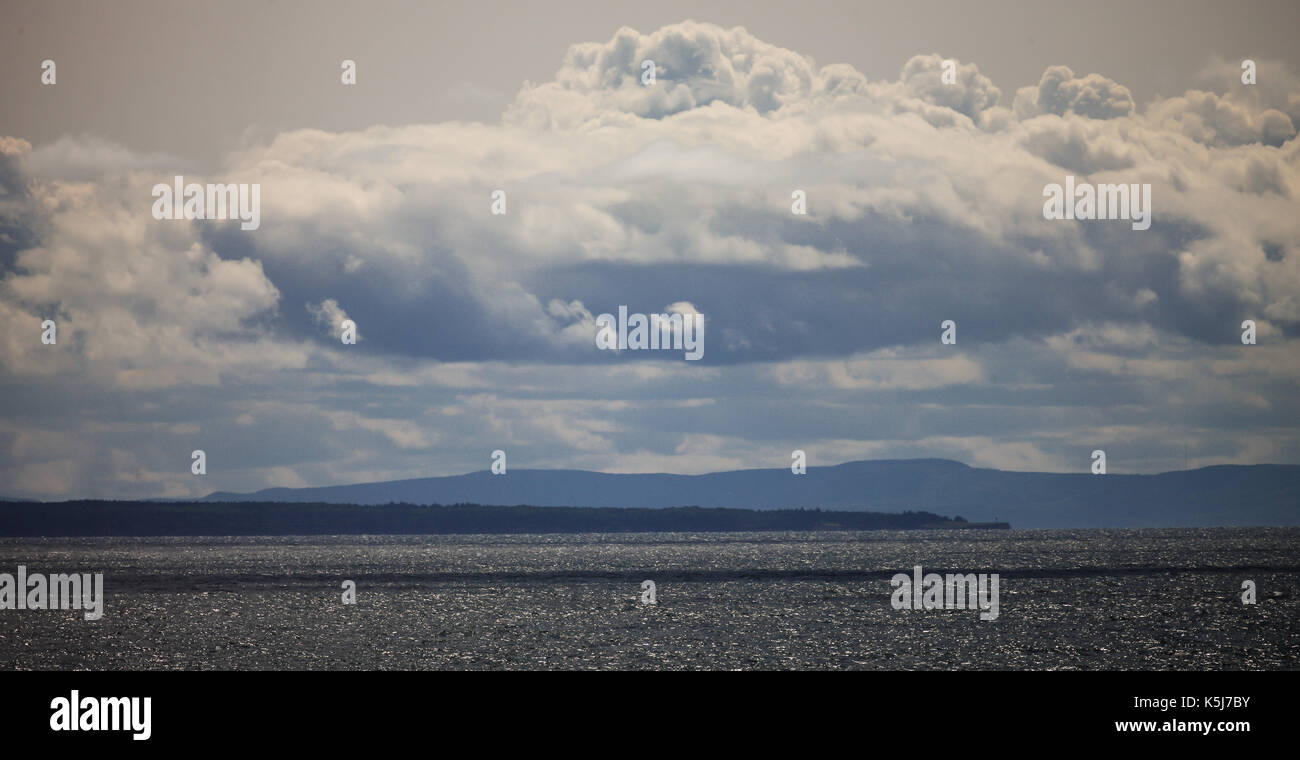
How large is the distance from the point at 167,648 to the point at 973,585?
11239 cm

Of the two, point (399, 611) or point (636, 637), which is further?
point (399, 611)

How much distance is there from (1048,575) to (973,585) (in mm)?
22656

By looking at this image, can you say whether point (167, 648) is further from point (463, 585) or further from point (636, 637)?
point (463, 585)

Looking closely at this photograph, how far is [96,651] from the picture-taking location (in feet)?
300
